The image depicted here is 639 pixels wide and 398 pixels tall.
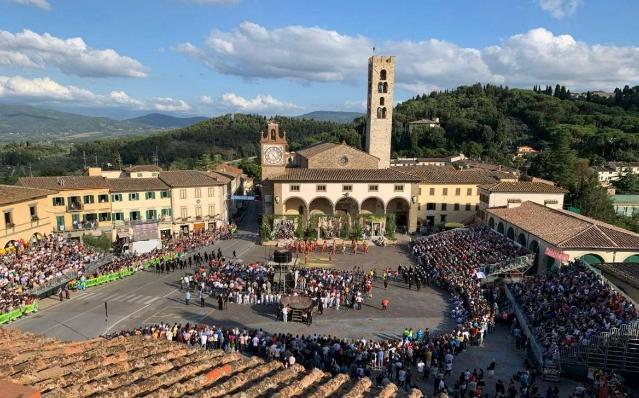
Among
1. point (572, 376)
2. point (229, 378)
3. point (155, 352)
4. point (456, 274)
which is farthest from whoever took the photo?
point (456, 274)

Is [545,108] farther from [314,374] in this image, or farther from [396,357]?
[314,374]

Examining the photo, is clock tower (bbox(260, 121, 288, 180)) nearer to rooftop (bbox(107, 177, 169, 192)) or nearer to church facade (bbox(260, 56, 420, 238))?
church facade (bbox(260, 56, 420, 238))

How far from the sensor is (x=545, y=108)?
14188 centimetres

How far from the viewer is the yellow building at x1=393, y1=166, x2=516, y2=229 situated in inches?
1908

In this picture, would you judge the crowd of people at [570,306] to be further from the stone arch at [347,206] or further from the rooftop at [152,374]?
the stone arch at [347,206]

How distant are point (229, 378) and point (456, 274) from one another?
23282 millimetres

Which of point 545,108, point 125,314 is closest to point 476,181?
point 125,314

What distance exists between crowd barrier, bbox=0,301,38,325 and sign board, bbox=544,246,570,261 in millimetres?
29239

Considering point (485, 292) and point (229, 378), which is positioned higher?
point (229, 378)

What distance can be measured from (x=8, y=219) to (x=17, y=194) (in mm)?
2542

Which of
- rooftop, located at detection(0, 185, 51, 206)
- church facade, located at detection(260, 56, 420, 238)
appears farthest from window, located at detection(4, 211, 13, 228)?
church facade, located at detection(260, 56, 420, 238)

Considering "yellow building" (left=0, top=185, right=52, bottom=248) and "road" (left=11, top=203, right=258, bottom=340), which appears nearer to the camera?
"road" (left=11, top=203, right=258, bottom=340)

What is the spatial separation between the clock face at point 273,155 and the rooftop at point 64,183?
51.3 ft

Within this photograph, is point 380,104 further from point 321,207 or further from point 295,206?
point 295,206
